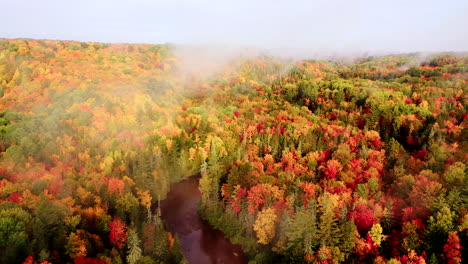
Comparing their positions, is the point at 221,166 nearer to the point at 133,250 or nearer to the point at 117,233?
the point at 117,233

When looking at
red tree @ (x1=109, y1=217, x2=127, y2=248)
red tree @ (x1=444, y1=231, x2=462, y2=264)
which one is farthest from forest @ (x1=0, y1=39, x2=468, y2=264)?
red tree @ (x1=109, y1=217, x2=127, y2=248)

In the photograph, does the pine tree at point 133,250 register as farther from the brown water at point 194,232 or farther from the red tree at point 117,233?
the brown water at point 194,232

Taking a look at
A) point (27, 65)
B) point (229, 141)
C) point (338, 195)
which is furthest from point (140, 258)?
point (27, 65)

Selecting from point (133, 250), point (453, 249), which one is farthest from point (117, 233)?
point (453, 249)

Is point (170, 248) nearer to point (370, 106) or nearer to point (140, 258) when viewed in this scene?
point (140, 258)

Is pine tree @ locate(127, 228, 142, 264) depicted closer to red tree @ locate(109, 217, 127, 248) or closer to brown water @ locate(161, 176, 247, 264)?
red tree @ locate(109, 217, 127, 248)

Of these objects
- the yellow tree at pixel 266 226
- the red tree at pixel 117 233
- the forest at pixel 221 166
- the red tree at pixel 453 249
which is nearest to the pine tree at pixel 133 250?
the forest at pixel 221 166
